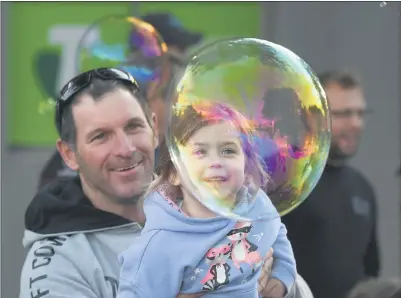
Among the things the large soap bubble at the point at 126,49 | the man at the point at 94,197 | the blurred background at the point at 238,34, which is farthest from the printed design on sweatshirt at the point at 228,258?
the blurred background at the point at 238,34

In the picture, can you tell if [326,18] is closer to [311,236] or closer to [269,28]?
[269,28]

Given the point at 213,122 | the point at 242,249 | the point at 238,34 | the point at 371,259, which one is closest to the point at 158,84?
the point at 371,259

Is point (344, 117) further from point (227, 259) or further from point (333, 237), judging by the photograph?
point (227, 259)

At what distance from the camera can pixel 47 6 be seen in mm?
6527

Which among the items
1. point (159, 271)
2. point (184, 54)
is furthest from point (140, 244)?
point (184, 54)

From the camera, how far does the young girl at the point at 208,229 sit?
2227 mm

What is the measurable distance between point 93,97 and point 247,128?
1.55ft

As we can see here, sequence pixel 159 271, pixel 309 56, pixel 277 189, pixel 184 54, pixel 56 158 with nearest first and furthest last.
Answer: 1. pixel 159 271
2. pixel 277 189
3. pixel 56 158
4. pixel 184 54
5. pixel 309 56

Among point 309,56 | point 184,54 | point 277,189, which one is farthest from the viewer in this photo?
point 309,56

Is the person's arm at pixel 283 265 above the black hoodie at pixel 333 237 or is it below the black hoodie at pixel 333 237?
above

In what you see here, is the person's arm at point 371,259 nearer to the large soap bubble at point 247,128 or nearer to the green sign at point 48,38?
the large soap bubble at point 247,128

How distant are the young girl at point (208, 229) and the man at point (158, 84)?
1.29 ft

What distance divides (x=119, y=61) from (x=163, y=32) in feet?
1.84

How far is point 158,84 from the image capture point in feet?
12.0
